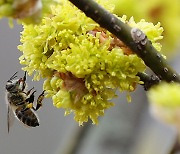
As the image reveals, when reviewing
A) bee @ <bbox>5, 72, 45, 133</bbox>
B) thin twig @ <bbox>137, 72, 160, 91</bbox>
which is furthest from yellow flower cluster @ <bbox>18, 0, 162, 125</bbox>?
bee @ <bbox>5, 72, 45, 133</bbox>

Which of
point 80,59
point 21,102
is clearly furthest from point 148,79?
point 21,102

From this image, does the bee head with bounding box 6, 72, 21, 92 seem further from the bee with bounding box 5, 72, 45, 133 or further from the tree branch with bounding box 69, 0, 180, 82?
the tree branch with bounding box 69, 0, 180, 82

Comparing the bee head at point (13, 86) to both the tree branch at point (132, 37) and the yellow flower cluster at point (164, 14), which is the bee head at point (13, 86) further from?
the tree branch at point (132, 37)

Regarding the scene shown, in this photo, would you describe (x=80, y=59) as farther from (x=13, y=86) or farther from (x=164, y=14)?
(x=164, y=14)

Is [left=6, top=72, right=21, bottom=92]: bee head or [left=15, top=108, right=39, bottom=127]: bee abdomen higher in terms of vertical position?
[left=6, top=72, right=21, bottom=92]: bee head

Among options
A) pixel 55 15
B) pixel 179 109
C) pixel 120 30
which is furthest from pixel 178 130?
A: pixel 55 15

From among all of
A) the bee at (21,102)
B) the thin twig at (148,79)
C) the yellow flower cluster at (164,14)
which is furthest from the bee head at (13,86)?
the thin twig at (148,79)
